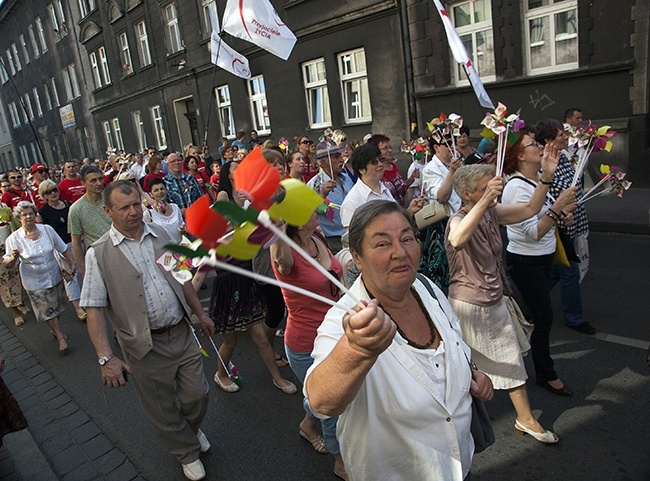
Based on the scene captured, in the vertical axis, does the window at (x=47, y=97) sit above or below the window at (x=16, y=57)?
below

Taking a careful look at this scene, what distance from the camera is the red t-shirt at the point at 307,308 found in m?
2.68

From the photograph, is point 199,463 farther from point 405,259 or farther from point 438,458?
point 405,259

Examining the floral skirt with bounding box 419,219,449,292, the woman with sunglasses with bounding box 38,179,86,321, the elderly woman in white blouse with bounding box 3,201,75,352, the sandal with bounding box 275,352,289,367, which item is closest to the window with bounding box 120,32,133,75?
the woman with sunglasses with bounding box 38,179,86,321

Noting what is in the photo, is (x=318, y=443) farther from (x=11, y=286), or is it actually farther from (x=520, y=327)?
(x=11, y=286)

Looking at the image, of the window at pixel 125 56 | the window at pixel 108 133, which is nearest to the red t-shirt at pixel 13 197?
the window at pixel 125 56

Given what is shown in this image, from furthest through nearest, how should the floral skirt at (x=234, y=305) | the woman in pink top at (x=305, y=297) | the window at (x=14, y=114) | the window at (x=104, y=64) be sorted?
the window at (x=14, y=114)
the window at (x=104, y=64)
the floral skirt at (x=234, y=305)
the woman in pink top at (x=305, y=297)

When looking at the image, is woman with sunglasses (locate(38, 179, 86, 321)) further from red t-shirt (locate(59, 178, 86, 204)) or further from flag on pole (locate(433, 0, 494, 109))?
flag on pole (locate(433, 0, 494, 109))

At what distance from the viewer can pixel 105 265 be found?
2.78 metres

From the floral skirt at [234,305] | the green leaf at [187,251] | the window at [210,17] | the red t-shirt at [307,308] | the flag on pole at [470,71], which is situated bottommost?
the floral skirt at [234,305]

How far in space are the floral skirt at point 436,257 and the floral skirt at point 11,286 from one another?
599 centimetres

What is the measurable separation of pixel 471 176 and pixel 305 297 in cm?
121

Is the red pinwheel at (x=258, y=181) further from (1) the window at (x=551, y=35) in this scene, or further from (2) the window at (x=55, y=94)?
(2) the window at (x=55, y=94)

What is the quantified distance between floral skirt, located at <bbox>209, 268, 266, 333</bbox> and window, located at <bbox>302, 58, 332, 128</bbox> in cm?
1091

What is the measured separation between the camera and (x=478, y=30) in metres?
10.4
